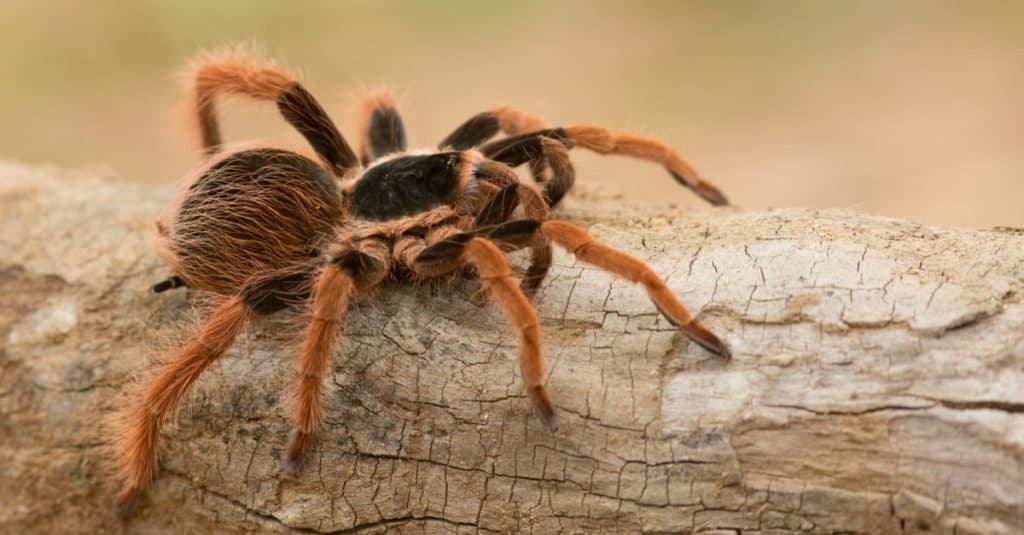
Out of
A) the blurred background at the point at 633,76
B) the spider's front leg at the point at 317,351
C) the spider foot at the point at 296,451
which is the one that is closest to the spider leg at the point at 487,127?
the spider's front leg at the point at 317,351

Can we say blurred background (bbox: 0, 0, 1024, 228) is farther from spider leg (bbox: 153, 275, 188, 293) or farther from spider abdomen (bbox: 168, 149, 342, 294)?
spider leg (bbox: 153, 275, 188, 293)

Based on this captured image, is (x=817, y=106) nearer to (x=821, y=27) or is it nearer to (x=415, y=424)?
(x=821, y=27)

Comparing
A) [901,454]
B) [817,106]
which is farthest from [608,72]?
[901,454]

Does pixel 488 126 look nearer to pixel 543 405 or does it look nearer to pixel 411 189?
pixel 411 189

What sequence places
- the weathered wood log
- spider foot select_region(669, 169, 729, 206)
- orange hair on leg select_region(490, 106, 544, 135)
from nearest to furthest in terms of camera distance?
the weathered wood log, spider foot select_region(669, 169, 729, 206), orange hair on leg select_region(490, 106, 544, 135)

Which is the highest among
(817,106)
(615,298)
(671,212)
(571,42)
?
(571,42)

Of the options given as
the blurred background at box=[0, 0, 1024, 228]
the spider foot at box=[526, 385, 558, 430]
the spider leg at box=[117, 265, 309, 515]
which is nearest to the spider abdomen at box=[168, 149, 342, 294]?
the spider leg at box=[117, 265, 309, 515]

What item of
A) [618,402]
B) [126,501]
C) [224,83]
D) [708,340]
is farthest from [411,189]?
[126,501]

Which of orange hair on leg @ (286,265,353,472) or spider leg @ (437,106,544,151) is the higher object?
spider leg @ (437,106,544,151)
